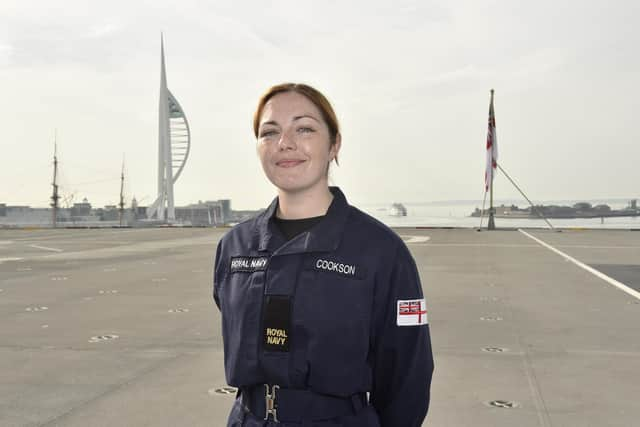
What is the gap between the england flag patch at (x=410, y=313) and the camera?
6.11 feet

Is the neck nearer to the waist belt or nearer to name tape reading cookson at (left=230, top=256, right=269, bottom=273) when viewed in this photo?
name tape reading cookson at (left=230, top=256, right=269, bottom=273)

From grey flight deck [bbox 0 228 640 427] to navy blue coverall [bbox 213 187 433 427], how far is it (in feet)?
6.16

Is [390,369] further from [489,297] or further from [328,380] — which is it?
[489,297]

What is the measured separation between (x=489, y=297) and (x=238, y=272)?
7.00 m

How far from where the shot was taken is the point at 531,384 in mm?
4238

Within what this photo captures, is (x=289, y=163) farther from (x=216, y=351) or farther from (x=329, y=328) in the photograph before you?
(x=216, y=351)

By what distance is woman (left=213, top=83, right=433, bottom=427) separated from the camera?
1.78m

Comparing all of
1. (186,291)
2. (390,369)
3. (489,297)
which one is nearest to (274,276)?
(390,369)

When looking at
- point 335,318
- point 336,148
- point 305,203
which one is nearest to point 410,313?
point 335,318

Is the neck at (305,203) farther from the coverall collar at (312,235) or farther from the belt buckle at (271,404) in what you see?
the belt buckle at (271,404)

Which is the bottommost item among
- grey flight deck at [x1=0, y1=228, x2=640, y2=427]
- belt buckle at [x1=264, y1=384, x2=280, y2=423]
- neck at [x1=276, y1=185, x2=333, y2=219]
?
grey flight deck at [x1=0, y1=228, x2=640, y2=427]

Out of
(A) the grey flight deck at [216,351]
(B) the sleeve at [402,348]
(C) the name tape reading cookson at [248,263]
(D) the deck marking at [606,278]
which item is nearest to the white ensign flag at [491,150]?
(D) the deck marking at [606,278]

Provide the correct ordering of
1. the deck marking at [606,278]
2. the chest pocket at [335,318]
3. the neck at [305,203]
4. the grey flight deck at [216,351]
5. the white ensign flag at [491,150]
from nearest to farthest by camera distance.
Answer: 1. the chest pocket at [335,318]
2. the neck at [305,203]
3. the grey flight deck at [216,351]
4. the deck marking at [606,278]
5. the white ensign flag at [491,150]

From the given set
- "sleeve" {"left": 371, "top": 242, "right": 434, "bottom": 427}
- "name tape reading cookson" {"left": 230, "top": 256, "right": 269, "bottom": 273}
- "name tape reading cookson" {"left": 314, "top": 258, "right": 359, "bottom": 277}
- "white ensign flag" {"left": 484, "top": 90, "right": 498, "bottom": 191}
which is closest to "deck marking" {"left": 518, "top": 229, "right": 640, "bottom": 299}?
"sleeve" {"left": 371, "top": 242, "right": 434, "bottom": 427}
